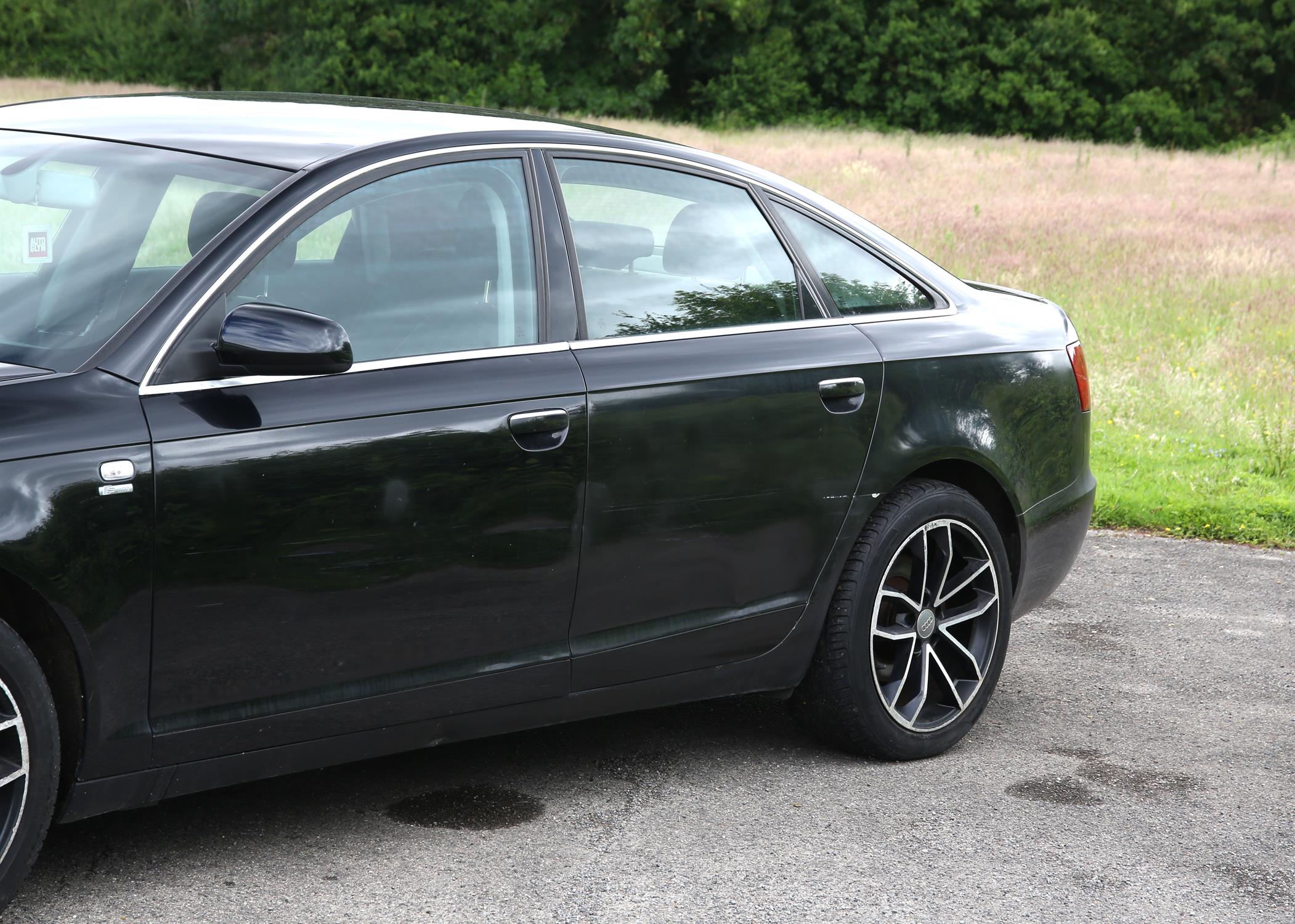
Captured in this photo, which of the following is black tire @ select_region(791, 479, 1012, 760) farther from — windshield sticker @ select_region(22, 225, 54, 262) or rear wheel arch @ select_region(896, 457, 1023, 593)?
windshield sticker @ select_region(22, 225, 54, 262)

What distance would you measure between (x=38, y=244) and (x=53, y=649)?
1.14 m

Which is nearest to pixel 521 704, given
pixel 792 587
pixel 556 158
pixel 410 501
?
pixel 410 501

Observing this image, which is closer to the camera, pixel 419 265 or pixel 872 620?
pixel 419 265

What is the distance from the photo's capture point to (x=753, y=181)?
4312 millimetres

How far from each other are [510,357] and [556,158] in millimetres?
598

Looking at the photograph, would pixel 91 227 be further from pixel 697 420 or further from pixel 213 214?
pixel 697 420

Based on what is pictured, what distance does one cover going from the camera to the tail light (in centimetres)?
491

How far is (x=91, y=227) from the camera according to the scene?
11.7ft

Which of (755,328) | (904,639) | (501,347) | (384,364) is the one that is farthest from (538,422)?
(904,639)

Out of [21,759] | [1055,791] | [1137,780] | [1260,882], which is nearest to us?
[21,759]

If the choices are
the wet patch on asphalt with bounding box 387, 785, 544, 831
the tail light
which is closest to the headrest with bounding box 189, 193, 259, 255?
the wet patch on asphalt with bounding box 387, 785, 544, 831

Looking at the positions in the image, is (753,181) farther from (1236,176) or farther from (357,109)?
(1236,176)

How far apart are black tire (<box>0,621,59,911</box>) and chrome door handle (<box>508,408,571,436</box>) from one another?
3.80 ft

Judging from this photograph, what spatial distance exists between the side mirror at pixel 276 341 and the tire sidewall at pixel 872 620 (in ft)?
6.01
